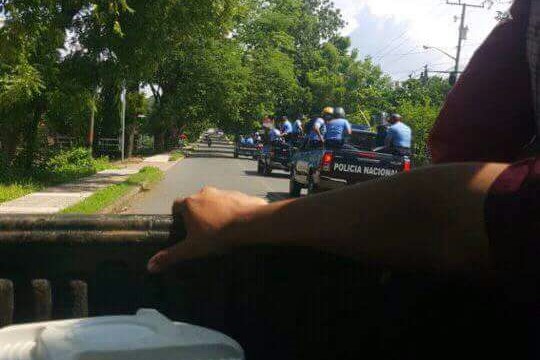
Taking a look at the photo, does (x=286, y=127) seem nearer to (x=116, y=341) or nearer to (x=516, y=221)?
(x=116, y=341)

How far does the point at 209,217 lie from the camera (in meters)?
1.00

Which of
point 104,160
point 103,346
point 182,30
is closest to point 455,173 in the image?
point 103,346

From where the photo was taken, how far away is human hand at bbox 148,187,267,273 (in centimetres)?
98

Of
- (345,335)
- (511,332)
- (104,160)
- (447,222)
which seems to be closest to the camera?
(447,222)

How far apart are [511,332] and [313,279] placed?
0.35m

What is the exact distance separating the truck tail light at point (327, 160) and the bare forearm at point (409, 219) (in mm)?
10958

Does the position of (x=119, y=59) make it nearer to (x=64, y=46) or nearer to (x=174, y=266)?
(x=64, y=46)

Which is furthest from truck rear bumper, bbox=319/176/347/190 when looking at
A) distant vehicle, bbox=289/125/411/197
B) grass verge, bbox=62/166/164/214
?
grass verge, bbox=62/166/164/214

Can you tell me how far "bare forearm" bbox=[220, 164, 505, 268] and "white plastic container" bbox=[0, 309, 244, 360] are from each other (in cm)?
29

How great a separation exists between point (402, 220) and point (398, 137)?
1223 centimetres

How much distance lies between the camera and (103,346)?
0.97 meters

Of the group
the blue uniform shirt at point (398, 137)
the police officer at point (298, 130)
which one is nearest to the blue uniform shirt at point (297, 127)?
the police officer at point (298, 130)

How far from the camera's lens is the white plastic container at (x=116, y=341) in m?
0.96

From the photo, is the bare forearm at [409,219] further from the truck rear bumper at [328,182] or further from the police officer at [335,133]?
the police officer at [335,133]
